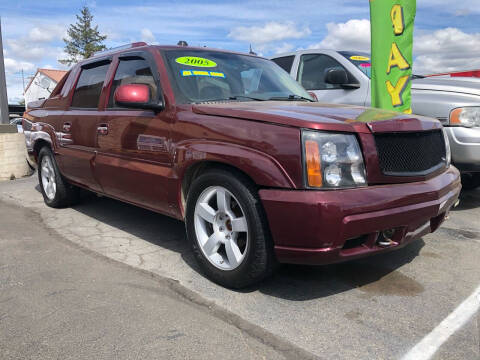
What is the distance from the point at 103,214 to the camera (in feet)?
16.6

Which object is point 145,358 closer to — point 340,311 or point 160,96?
point 340,311

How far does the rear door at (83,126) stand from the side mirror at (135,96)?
0.96m

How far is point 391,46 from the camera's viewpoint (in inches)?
206

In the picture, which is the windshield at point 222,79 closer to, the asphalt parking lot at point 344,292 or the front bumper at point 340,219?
the front bumper at point 340,219

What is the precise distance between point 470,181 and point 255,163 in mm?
4300

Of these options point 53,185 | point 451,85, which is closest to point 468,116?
point 451,85

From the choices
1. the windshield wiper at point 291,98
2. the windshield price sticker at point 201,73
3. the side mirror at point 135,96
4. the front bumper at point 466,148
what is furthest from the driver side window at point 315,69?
the side mirror at point 135,96

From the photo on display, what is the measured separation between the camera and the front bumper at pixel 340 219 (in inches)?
94.7

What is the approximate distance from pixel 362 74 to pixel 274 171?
3704 mm

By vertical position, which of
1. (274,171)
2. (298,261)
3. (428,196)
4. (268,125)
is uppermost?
(268,125)

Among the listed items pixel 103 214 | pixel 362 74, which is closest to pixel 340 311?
pixel 103 214

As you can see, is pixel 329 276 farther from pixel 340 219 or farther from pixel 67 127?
pixel 67 127

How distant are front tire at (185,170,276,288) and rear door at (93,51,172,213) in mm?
441

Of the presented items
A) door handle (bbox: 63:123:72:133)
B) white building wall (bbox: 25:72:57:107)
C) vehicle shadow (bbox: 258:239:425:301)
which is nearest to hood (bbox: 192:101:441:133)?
vehicle shadow (bbox: 258:239:425:301)
